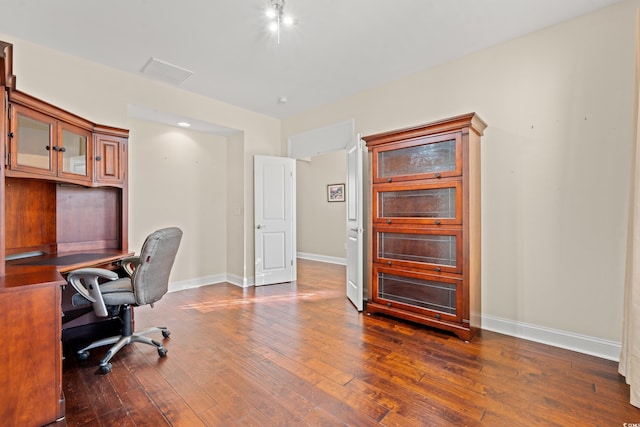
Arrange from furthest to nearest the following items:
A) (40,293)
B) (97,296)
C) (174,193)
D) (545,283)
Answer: (174,193), (545,283), (97,296), (40,293)

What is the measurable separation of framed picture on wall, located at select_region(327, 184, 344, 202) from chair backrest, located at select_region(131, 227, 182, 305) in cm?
476

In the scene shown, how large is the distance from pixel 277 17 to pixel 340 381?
9.27 ft

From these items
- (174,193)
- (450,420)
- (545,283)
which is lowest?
(450,420)

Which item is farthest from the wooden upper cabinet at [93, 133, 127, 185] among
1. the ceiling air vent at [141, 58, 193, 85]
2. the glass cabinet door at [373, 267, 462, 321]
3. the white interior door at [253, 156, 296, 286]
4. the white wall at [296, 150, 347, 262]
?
the white wall at [296, 150, 347, 262]

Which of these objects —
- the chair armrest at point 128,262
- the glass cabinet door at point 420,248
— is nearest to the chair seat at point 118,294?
the chair armrest at point 128,262

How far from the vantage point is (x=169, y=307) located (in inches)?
140

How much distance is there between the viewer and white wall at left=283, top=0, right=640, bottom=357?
232 cm

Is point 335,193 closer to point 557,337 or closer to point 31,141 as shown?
point 557,337

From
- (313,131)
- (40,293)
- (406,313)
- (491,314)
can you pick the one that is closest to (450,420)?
(406,313)

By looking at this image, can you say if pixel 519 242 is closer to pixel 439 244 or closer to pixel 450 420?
pixel 439 244

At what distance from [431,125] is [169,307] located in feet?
11.6

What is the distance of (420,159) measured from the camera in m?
2.99

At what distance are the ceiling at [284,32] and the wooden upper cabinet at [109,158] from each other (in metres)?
0.88

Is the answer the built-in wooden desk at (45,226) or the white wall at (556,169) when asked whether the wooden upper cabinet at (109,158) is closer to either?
the built-in wooden desk at (45,226)
